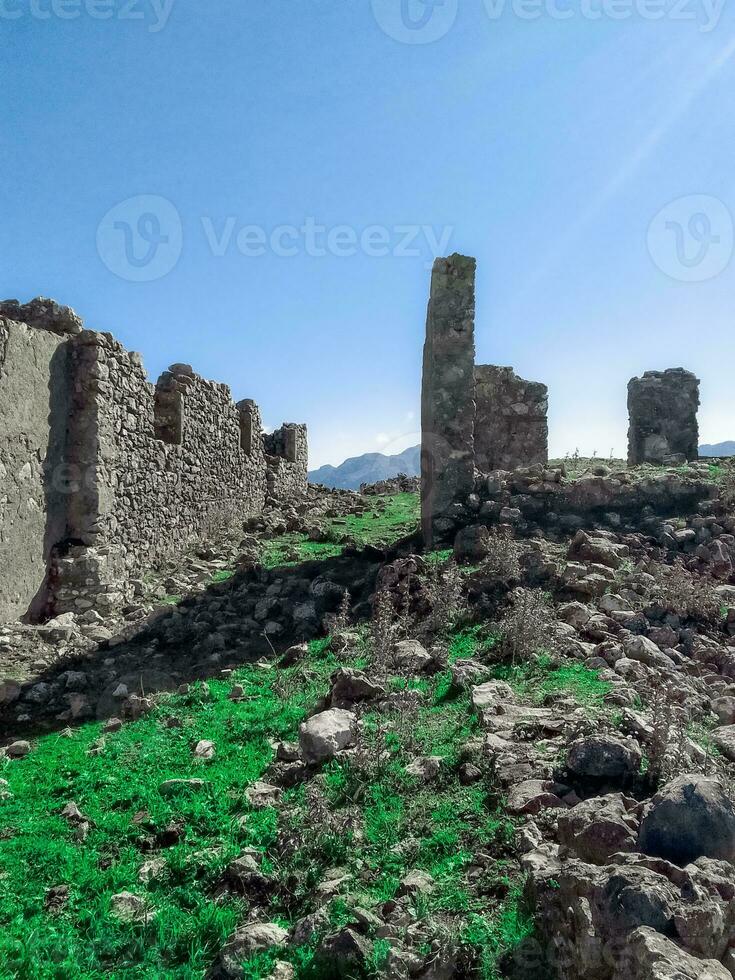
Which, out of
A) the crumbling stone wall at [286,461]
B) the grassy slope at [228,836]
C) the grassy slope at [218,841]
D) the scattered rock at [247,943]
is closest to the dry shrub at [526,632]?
the grassy slope at [228,836]

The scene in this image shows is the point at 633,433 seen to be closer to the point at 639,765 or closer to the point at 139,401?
the point at 139,401

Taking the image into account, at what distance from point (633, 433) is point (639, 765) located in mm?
11438

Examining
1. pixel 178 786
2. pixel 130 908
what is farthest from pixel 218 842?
pixel 178 786

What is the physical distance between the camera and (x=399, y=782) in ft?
10.6

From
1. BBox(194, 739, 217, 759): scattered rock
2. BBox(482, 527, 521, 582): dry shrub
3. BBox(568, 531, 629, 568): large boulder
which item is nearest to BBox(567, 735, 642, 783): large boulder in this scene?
BBox(194, 739, 217, 759): scattered rock

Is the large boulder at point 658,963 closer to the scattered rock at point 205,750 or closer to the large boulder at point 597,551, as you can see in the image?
the scattered rock at point 205,750

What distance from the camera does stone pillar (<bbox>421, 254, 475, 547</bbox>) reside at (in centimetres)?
816

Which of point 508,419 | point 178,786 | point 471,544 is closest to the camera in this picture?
point 178,786

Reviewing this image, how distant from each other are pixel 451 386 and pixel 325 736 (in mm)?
5408

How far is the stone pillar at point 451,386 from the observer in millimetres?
8156

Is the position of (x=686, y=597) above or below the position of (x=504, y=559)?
below

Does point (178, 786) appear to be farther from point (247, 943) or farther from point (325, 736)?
point (247, 943)

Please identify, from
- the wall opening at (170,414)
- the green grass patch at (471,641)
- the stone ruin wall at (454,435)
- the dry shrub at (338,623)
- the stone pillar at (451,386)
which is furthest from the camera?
the wall opening at (170,414)

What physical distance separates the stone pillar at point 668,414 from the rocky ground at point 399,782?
7202 mm
